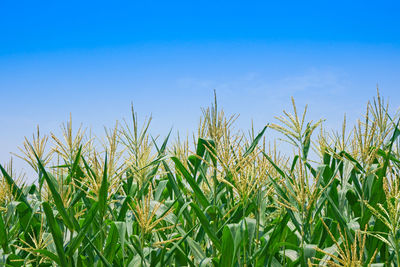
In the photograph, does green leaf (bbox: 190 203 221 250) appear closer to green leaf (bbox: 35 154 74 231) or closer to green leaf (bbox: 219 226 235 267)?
green leaf (bbox: 219 226 235 267)

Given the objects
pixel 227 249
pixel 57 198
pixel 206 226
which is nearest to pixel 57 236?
pixel 57 198

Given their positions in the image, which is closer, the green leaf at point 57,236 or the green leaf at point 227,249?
the green leaf at point 227,249

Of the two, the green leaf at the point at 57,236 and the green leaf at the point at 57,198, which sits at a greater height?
the green leaf at the point at 57,198

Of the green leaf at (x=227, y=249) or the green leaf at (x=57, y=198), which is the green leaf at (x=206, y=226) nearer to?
the green leaf at (x=227, y=249)

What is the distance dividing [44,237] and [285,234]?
1.70 meters

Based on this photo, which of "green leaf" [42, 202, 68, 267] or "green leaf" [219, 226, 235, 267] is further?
"green leaf" [42, 202, 68, 267]

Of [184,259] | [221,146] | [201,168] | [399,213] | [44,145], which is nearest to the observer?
[399,213]

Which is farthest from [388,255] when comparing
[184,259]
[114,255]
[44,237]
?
[44,237]

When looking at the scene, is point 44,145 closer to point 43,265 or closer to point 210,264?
point 43,265

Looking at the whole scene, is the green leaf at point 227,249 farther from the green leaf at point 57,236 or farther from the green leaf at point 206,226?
the green leaf at point 57,236

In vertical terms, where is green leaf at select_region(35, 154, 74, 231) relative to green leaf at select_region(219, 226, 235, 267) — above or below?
above

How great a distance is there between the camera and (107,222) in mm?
3107

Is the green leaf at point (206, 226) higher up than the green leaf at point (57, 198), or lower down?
lower down

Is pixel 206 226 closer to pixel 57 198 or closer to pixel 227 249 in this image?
pixel 227 249
